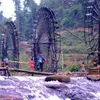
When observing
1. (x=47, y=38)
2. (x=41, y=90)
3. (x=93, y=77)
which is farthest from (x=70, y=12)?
(x=41, y=90)

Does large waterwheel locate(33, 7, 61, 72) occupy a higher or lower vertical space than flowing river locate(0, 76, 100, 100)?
higher

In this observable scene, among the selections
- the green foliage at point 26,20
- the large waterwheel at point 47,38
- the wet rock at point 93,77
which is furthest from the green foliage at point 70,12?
the wet rock at point 93,77

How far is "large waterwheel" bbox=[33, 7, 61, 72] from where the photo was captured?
76.7 feet

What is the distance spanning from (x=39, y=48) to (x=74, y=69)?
4.69 metres

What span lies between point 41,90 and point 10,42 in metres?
17.3

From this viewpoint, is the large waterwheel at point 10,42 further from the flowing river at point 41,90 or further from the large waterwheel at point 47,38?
the flowing river at point 41,90

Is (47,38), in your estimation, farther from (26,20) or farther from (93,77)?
(26,20)

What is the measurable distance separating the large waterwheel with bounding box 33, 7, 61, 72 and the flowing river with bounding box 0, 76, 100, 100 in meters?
8.80

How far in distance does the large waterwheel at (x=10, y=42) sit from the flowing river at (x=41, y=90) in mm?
13920

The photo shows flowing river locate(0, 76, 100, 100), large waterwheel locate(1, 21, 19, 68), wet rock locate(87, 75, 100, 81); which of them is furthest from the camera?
large waterwheel locate(1, 21, 19, 68)

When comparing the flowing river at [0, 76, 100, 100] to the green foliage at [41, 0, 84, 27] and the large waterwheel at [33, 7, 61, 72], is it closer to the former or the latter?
the large waterwheel at [33, 7, 61, 72]

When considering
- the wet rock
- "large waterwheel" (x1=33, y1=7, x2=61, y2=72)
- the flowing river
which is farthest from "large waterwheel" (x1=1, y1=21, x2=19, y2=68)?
the flowing river

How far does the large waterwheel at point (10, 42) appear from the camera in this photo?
28266 millimetres

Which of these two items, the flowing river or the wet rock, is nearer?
the flowing river
